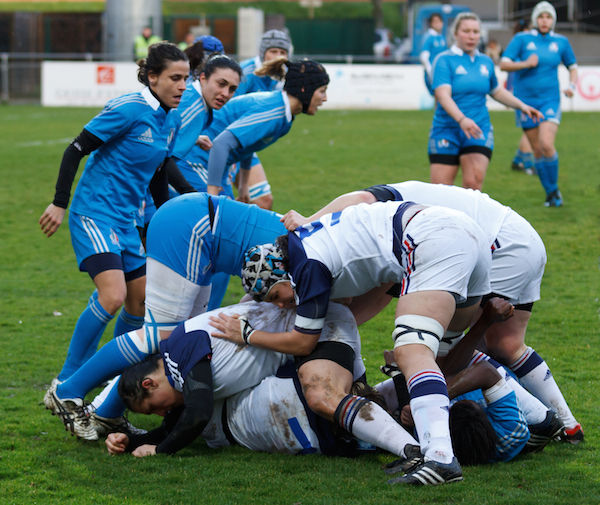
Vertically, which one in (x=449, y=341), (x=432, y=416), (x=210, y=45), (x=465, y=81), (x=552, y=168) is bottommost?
(x=432, y=416)

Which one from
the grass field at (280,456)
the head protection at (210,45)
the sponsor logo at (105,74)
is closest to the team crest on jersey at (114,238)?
the grass field at (280,456)

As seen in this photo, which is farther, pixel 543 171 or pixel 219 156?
pixel 543 171

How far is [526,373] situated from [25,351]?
3.07m

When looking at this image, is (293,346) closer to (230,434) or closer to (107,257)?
(230,434)

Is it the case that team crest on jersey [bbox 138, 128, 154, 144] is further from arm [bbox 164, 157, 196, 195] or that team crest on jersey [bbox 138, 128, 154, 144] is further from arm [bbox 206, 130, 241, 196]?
arm [bbox 206, 130, 241, 196]

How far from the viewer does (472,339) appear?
3.46 m

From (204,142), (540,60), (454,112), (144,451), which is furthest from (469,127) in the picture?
(144,451)

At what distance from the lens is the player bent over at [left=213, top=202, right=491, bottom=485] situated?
9.82 ft

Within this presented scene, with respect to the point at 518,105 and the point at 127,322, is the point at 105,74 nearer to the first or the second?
the point at 518,105

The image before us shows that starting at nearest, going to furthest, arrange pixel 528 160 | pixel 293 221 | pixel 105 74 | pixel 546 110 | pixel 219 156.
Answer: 1. pixel 293 221
2. pixel 219 156
3. pixel 546 110
4. pixel 528 160
5. pixel 105 74

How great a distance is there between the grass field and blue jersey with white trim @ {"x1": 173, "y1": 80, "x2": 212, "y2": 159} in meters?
1.49

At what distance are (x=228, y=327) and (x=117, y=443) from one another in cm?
73

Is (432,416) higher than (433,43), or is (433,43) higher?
(433,43)

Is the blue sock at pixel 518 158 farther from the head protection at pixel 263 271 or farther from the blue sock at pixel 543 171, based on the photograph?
the head protection at pixel 263 271
